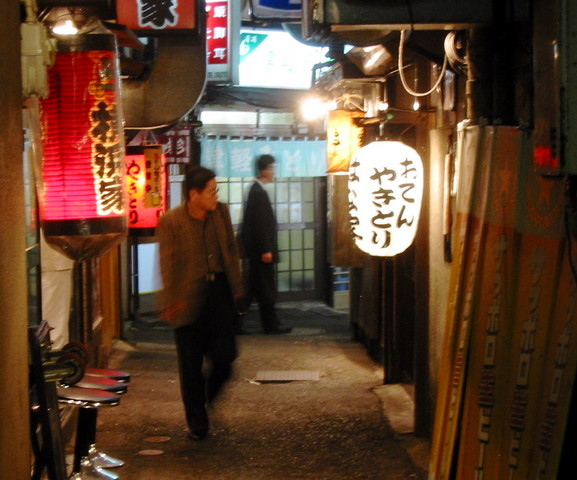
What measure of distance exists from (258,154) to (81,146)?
11512 millimetres

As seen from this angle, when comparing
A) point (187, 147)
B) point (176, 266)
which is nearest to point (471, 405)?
point (176, 266)

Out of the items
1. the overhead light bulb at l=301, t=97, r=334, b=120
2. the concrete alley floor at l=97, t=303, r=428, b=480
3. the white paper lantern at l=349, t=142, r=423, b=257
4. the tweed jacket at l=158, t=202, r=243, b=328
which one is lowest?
the concrete alley floor at l=97, t=303, r=428, b=480

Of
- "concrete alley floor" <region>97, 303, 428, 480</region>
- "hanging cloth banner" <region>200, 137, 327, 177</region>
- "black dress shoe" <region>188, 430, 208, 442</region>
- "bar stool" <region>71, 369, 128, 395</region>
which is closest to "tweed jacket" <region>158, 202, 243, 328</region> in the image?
"black dress shoe" <region>188, 430, 208, 442</region>

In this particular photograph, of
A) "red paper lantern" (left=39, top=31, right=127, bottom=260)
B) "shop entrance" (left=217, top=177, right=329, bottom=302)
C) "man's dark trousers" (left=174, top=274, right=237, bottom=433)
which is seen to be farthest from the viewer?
"shop entrance" (left=217, top=177, right=329, bottom=302)

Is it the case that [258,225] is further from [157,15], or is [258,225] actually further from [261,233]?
[157,15]

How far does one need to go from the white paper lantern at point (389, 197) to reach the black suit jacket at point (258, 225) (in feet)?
17.6

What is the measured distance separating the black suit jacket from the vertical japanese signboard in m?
2.67

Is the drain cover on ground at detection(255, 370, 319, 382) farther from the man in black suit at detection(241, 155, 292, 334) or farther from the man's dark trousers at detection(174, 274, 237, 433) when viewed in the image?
the man's dark trousers at detection(174, 274, 237, 433)

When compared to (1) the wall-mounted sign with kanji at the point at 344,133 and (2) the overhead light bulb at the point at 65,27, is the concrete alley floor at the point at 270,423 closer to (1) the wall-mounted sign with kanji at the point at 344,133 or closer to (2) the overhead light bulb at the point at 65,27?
(1) the wall-mounted sign with kanji at the point at 344,133

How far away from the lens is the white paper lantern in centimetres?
880

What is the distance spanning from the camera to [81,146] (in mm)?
6000

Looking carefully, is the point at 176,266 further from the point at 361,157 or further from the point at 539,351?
the point at 539,351

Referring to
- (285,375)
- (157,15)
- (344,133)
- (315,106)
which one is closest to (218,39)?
(315,106)

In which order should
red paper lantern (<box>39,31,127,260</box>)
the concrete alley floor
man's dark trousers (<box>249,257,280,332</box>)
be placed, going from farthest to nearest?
man's dark trousers (<box>249,257,280,332</box>) → the concrete alley floor → red paper lantern (<box>39,31,127,260</box>)
